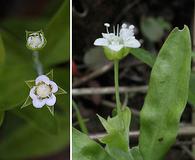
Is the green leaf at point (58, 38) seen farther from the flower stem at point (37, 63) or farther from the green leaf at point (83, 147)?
the green leaf at point (83, 147)

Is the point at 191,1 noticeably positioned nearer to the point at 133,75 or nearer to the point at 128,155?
the point at 133,75

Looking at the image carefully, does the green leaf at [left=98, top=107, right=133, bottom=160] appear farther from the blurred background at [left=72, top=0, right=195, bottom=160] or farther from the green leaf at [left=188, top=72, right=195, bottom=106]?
the blurred background at [left=72, top=0, right=195, bottom=160]

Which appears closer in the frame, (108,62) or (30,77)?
(30,77)

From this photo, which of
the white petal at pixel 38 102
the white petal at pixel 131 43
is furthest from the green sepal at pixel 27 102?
the white petal at pixel 131 43

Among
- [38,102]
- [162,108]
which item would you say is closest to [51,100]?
[38,102]

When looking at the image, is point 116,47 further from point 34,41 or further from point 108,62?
point 108,62

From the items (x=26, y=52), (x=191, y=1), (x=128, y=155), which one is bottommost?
(x=128, y=155)

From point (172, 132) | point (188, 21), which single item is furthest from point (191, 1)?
point (172, 132)
